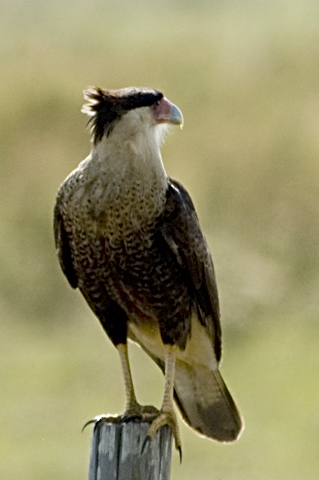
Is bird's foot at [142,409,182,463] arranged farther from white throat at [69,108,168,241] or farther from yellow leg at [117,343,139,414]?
white throat at [69,108,168,241]

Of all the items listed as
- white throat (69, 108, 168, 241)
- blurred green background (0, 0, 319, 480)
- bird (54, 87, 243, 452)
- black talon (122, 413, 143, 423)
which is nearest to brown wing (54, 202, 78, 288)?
bird (54, 87, 243, 452)

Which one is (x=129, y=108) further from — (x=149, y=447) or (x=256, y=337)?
(x=256, y=337)

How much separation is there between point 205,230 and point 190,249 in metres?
6.95

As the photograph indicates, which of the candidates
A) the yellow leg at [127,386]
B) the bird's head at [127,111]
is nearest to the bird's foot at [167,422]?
the yellow leg at [127,386]

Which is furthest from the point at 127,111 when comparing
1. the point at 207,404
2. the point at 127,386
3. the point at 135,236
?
the point at 207,404

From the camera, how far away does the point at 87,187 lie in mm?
4930

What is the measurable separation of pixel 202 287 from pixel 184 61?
12638mm

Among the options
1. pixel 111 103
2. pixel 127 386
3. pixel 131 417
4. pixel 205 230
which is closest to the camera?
pixel 131 417

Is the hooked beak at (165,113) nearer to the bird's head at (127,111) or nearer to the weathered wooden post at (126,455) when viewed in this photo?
the bird's head at (127,111)

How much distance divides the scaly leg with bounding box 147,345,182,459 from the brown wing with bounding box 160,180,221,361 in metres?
0.25

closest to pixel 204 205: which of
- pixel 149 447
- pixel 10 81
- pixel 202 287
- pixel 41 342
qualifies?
pixel 41 342

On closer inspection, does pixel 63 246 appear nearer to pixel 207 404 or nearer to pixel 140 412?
pixel 140 412

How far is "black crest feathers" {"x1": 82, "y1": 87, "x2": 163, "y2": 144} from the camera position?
4.98m

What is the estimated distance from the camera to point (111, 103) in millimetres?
5031
